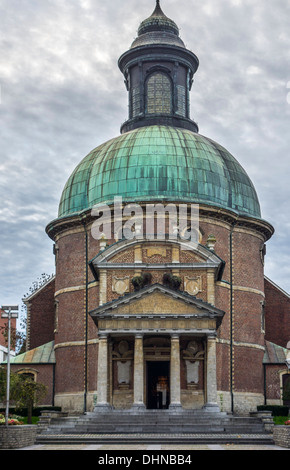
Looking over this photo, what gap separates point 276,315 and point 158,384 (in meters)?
14.1

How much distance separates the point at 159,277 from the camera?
46.8 metres

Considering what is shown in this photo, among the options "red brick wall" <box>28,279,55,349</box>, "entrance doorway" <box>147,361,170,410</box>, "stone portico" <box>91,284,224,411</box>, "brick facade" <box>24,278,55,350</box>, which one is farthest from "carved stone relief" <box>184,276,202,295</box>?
"red brick wall" <box>28,279,55,349</box>

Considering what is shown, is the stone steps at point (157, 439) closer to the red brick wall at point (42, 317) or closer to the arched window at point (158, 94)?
the red brick wall at point (42, 317)

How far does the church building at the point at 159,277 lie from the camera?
43219 mm

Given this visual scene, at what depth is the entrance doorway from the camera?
4666 centimetres

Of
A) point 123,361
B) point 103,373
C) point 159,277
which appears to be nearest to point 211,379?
point 123,361

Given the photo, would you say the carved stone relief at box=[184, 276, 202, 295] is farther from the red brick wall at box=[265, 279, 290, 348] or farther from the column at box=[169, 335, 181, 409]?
the red brick wall at box=[265, 279, 290, 348]

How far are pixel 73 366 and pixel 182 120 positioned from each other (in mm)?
20422

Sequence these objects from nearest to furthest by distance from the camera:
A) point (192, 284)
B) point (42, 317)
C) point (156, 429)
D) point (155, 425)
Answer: point (156, 429)
point (155, 425)
point (192, 284)
point (42, 317)

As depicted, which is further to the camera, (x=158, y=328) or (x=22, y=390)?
(x=22, y=390)

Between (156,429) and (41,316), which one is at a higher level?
(41,316)

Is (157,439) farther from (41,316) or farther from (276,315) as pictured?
(41,316)
